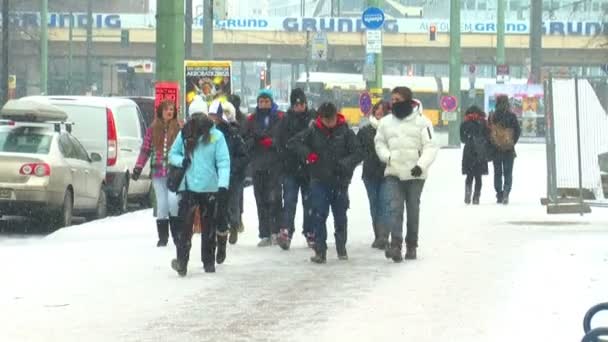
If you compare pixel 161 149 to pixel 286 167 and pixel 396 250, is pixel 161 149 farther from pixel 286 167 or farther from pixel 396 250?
pixel 396 250

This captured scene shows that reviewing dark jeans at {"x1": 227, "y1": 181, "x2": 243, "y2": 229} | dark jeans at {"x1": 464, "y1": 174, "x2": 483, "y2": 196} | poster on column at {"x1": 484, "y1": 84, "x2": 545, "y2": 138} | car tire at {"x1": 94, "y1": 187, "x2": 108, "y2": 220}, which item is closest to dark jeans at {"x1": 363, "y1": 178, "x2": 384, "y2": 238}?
dark jeans at {"x1": 227, "y1": 181, "x2": 243, "y2": 229}

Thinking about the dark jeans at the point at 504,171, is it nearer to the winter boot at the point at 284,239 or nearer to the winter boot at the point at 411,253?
the winter boot at the point at 284,239

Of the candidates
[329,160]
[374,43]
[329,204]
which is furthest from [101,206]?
[374,43]

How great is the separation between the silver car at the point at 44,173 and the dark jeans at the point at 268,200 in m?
4.48

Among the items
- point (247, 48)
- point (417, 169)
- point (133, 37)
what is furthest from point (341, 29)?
point (417, 169)

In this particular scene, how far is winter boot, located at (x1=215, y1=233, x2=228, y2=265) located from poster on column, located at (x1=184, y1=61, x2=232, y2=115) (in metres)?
7.01

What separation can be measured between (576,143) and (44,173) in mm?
6928

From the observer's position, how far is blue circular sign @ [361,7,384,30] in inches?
1340

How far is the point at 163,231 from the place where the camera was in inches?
672

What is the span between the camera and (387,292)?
12789 millimetres

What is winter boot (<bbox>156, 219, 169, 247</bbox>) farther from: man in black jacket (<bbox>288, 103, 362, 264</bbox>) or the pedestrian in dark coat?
the pedestrian in dark coat

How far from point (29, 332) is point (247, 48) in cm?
8638

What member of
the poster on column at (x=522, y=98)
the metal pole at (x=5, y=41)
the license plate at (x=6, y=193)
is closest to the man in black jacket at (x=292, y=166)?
the license plate at (x=6, y=193)

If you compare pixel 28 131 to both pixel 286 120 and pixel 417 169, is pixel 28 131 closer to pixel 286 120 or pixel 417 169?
pixel 286 120
